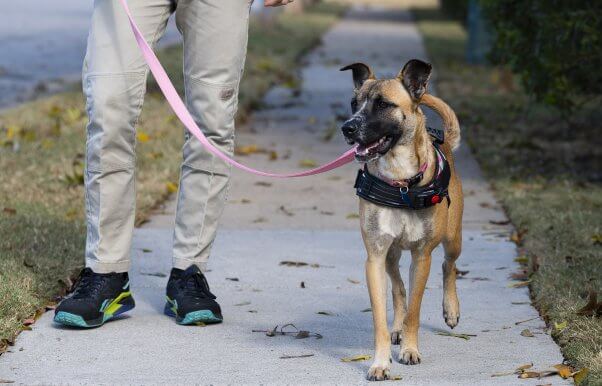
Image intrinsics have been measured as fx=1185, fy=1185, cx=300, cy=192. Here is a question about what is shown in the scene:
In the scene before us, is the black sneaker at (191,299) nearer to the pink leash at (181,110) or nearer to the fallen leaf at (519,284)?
the pink leash at (181,110)

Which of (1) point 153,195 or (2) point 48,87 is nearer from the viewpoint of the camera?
(1) point 153,195

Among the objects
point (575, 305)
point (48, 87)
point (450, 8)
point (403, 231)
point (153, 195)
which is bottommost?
point (450, 8)

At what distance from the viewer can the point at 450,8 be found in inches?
1110

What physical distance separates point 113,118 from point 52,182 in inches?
125

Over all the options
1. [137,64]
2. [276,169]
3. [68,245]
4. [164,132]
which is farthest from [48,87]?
[137,64]

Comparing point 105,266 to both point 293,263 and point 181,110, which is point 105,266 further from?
point 293,263

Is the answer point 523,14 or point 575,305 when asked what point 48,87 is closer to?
point 523,14

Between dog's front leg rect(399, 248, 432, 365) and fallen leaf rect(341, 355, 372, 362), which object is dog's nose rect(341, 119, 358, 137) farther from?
fallen leaf rect(341, 355, 372, 362)

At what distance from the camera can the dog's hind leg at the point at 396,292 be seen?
487cm

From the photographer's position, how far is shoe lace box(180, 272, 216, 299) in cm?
512

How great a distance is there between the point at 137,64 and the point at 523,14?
4.78 m

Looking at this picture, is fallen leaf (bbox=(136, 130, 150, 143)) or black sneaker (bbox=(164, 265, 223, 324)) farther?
fallen leaf (bbox=(136, 130, 150, 143))

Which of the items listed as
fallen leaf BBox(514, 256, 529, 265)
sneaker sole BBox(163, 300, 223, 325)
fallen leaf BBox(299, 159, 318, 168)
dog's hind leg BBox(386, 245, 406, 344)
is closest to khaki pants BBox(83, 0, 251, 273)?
sneaker sole BBox(163, 300, 223, 325)

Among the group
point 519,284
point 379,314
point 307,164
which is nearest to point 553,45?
point 307,164
